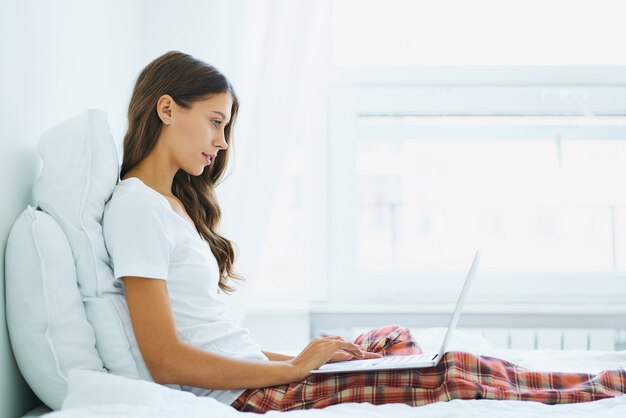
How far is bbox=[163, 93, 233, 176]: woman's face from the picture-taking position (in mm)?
1383

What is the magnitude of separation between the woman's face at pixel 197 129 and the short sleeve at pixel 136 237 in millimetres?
180

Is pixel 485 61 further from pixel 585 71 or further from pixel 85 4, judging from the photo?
pixel 85 4

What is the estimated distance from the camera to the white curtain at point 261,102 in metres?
2.08

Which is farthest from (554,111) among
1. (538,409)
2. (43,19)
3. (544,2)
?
(43,19)

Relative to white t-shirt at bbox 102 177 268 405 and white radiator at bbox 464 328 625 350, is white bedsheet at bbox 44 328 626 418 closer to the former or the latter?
white t-shirt at bbox 102 177 268 405

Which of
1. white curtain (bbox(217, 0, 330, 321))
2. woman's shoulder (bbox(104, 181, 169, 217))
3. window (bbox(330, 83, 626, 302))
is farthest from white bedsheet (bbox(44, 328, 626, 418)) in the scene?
window (bbox(330, 83, 626, 302))

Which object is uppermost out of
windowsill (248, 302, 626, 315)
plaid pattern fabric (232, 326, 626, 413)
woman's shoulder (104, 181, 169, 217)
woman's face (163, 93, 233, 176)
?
woman's face (163, 93, 233, 176)

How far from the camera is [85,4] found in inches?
61.4

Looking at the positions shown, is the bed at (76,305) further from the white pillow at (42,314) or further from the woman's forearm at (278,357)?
the woman's forearm at (278,357)

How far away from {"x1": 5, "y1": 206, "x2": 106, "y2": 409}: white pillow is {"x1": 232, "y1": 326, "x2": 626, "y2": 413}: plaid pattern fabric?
296mm

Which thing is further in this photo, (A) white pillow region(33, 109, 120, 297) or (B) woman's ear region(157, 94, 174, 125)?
(B) woman's ear region(157, 94, 174, 125)

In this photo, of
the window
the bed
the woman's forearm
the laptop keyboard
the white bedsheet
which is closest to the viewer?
the white bedsheet

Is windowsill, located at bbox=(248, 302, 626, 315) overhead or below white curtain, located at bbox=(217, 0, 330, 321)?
below

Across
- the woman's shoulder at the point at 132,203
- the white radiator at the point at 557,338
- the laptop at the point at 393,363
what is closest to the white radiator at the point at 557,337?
the white radiator at the point at 557,338
